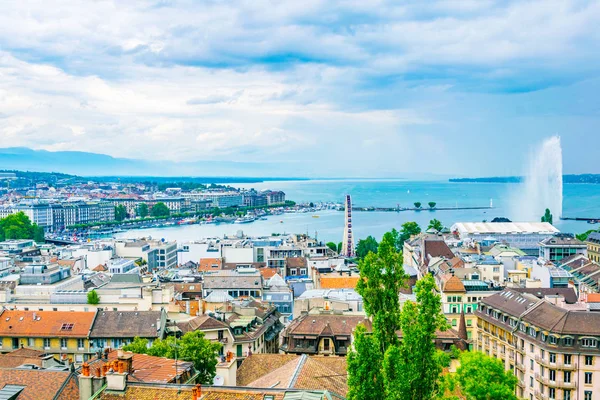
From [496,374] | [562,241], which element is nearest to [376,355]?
[496,374]

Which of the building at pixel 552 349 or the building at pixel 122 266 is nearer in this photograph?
the building at pixel 552 349

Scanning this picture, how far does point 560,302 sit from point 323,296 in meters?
14.5

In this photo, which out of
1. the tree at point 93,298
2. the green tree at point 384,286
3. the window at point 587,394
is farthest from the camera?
the tree at point 93,298

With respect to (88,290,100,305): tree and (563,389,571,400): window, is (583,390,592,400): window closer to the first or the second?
(563,389,571,400): window

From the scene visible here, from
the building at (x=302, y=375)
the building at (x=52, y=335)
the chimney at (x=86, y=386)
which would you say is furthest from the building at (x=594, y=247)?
the chimney at (x=86, y=386)

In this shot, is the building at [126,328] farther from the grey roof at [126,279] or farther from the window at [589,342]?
the window at [589,342]

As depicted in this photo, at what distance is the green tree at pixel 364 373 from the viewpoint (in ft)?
56.9

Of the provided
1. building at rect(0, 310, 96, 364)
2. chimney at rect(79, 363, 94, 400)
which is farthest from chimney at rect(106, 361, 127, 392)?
building at rect(0, 310, 96, 364)

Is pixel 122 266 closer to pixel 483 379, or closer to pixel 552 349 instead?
pixel 552 349

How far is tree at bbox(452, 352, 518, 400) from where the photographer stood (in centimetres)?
2497

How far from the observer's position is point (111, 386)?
16.3 metres

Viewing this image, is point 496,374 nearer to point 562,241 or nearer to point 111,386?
point 111,386

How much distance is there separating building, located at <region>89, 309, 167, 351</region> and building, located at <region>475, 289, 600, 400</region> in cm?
1843

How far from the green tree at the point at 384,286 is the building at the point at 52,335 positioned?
756 inches
